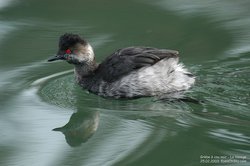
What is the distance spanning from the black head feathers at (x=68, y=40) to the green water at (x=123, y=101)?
394 millimetres

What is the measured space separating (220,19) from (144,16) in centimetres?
97

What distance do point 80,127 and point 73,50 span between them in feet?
4.51

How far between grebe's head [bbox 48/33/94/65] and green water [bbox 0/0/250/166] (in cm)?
27

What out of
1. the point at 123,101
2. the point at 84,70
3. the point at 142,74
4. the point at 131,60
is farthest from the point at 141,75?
the point at 84,70

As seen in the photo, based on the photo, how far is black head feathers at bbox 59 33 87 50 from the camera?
6880 mm

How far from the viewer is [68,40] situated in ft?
22.7

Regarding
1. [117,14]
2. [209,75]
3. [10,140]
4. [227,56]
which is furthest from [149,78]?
[117,14]

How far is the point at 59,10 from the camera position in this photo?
8.95 meters

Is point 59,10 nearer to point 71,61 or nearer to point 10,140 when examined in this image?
point 71,61

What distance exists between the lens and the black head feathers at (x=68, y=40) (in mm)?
6880

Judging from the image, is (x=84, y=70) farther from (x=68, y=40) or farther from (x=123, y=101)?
(x=123, y=101)

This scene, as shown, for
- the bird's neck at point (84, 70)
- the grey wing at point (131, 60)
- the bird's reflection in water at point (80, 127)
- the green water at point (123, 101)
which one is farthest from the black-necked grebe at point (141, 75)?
the bird's reflection in water at point (80, 127)

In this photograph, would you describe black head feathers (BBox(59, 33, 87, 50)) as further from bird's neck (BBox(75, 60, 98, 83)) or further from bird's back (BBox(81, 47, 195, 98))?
bird's back (BBox(81, 47, 195, 98))

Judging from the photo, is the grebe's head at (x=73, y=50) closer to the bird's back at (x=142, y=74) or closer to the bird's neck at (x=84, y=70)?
the bird's neck at (x=84, y=70)
